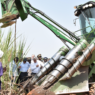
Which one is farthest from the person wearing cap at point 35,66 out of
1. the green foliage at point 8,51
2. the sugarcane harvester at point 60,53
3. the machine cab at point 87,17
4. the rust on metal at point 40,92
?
the green foliage at point 8,51

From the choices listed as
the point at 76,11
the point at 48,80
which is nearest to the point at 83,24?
the point at 76,11

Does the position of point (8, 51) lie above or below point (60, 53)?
above

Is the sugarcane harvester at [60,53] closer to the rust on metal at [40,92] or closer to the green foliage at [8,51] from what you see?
the rust on metal at [40,92]

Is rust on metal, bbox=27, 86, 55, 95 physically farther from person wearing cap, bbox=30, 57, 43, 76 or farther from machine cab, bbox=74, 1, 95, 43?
machine cab, bbox=74, 1, 95, 43

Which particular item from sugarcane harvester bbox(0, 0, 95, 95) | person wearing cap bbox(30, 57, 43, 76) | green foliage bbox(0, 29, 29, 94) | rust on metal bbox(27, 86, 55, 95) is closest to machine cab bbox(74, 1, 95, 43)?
sugarcane harvester bbox(0, 0, 95, 95)

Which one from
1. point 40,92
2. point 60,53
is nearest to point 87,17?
point 60,53

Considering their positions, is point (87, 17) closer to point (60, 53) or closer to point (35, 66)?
point (60, 53)

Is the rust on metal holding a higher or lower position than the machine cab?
lower

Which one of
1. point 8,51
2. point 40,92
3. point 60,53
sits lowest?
point 40,92

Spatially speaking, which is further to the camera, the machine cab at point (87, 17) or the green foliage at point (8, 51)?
the machine cab at point (87, 17)

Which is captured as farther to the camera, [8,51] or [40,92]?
[40,92]

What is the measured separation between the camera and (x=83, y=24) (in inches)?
215

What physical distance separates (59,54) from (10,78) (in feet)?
10.2

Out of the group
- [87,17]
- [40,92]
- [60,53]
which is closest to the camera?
[40,92]
